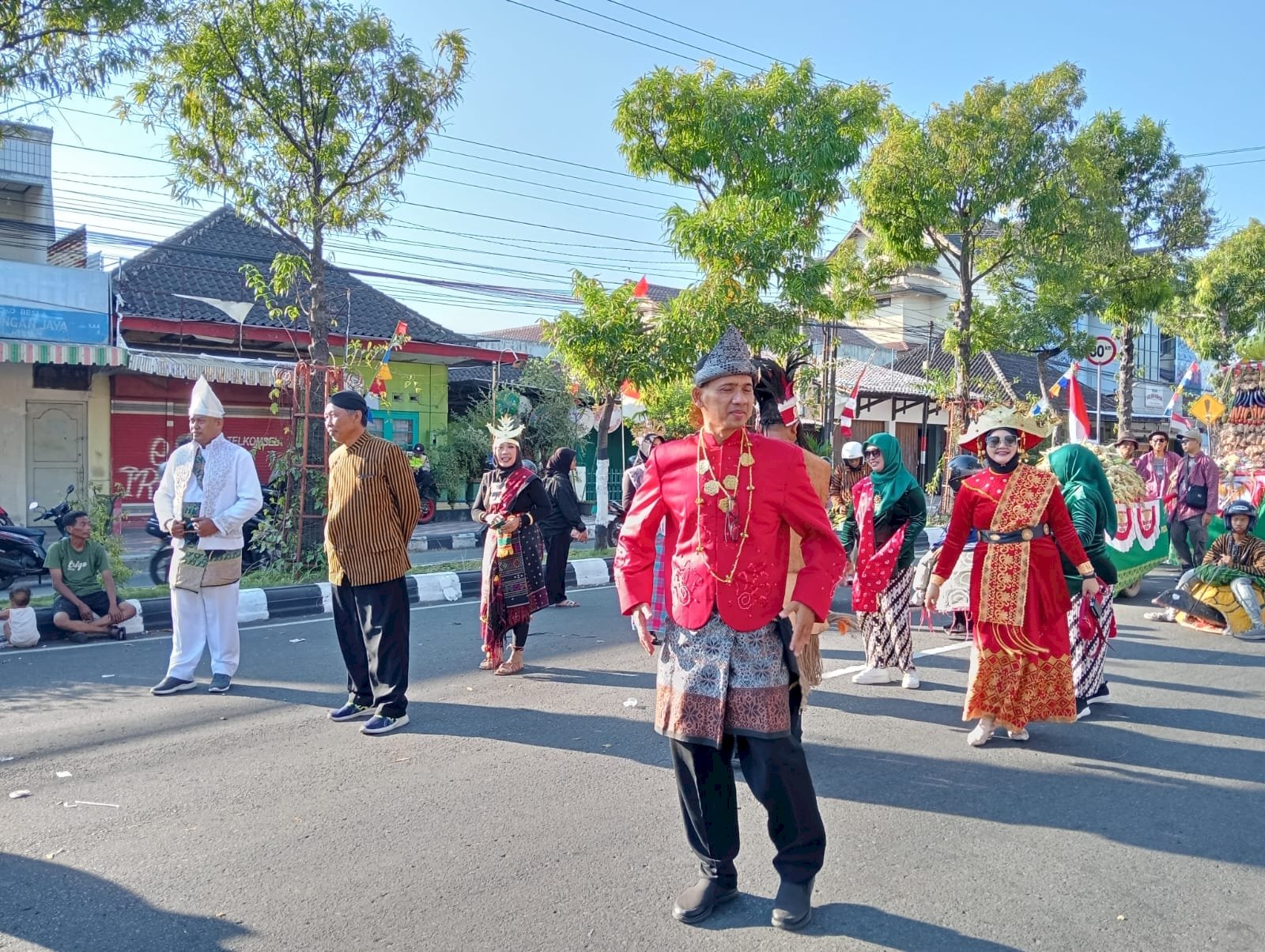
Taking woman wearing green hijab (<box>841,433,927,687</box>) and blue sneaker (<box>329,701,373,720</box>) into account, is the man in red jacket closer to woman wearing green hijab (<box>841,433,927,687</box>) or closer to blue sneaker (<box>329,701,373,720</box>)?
blue sneaker (<box>329,701,373,720</box>)

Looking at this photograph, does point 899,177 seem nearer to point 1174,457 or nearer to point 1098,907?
point 1174,457

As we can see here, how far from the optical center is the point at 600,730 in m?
5.46

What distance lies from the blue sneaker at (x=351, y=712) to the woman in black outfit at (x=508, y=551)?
125 centimetres

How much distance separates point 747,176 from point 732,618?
1135 cm

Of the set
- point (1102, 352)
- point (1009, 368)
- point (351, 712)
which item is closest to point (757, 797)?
point (351, 712)

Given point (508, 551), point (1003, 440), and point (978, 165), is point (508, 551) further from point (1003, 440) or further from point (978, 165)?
point (978, 165)

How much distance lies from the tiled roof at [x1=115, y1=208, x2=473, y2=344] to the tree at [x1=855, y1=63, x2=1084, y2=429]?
10.1 m

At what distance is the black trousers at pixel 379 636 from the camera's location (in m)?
5.38

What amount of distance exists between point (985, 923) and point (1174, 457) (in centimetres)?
997

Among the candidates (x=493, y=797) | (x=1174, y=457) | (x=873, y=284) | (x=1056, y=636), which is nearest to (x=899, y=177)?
(x=873, y=284)

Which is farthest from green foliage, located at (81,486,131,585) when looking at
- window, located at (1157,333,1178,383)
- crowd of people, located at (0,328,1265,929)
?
window, located at (1157,333,1178,383)

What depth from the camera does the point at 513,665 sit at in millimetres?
6859

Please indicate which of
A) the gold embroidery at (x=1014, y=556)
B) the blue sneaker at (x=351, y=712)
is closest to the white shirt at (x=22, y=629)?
the blue sneaker at (x=351, y=712)

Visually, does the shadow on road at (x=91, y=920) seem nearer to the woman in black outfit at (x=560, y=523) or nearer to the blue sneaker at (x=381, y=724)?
the blue sneaker at (x=381, y=724)
